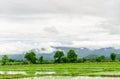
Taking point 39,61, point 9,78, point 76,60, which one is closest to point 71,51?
point 76,60

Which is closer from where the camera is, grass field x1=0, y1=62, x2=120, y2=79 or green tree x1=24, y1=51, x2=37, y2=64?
grass field x1=0, y1=62, x2=120, y2=79

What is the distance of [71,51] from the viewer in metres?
77.9

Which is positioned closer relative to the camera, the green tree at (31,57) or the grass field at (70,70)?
the grass field at (70,70)

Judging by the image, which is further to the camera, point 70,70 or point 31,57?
point 31,57

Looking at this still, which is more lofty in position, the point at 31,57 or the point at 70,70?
the point at 31,57

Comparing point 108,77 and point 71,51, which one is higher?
point 71,51

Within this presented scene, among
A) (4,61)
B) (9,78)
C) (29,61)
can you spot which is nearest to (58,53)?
(29,61)

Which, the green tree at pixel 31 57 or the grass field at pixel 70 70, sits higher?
the green tree at pixel 31 57

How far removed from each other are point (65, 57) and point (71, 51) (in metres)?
3.59

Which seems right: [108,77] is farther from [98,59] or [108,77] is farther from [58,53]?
[98,59]

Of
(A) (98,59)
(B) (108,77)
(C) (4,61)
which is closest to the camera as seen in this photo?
(B) (108,77)

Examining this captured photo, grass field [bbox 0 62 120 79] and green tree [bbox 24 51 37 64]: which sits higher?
green tree [bbox 24 51 37 64]

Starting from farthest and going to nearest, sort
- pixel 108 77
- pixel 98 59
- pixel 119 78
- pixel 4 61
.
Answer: pixel 98 59, pixel 4 61, pixel 108 77, pixel 119 78

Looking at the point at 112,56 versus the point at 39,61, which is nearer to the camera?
the point at 39,61
